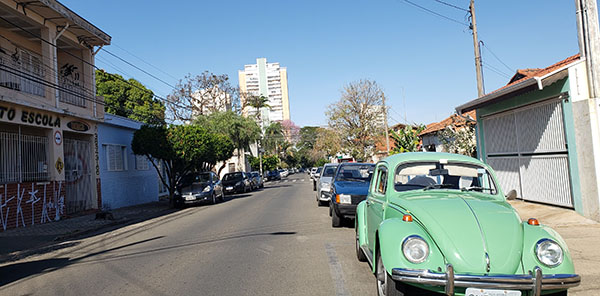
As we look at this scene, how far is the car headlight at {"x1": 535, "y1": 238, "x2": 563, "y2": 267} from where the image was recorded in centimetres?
402

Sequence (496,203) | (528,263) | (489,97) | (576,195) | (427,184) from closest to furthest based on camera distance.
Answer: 1. (528,263)
2. (496,203)
3. (427,184)
4. (576,195)
5. (489,97)

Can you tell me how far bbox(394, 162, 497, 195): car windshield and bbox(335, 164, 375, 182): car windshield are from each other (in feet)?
20.5

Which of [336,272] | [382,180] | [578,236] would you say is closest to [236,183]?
[578,236]

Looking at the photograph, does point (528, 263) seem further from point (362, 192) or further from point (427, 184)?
point (362, 192)

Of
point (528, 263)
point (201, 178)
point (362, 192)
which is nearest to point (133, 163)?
point (201, 178)

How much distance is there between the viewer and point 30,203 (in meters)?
15.2

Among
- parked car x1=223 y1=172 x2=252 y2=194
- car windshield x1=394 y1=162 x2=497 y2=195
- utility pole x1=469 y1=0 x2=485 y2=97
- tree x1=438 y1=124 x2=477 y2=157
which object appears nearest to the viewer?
car windshield x1=394 y1=162 x2=497 y2=195

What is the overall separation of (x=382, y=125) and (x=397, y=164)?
3396cm

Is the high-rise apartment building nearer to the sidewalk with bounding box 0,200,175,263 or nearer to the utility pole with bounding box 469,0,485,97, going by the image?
the utility pole with bounding box 469,0,485,97

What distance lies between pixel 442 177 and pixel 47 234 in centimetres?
1172

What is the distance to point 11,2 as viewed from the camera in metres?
14.7

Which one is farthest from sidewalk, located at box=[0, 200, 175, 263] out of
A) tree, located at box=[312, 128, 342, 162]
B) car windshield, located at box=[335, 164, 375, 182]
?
tree, located at box=[312, 128, 342, 162]

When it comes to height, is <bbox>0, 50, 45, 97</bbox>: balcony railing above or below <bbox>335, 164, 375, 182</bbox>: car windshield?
above

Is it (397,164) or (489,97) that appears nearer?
(397,164)
